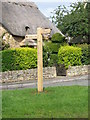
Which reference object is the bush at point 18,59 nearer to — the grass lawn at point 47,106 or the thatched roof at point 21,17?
the thatched roof at point 21,17

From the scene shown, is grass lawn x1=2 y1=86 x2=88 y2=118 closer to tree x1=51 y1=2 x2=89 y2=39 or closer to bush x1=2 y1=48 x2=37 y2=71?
bush x1=2 y1=48 x2=37 y2=71

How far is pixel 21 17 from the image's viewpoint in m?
33.3

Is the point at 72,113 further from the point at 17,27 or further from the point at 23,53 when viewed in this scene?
the point at 17,27

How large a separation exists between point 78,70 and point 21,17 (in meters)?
11.1

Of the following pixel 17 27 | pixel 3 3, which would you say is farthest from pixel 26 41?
pixel 3 3

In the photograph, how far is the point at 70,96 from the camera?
11188 mm

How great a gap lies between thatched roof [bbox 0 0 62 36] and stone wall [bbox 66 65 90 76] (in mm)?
8240

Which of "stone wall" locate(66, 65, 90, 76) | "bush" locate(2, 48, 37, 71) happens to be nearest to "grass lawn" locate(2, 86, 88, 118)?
"bush" locate(2, 48, 37, 71)

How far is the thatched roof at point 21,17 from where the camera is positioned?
30895mm

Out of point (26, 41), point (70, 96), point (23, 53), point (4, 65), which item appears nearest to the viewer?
point (70, 96)

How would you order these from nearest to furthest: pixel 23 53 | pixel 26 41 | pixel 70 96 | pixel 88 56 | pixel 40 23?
pixel 70 96
pixel 23 53
pixel 88 56
pixel 26 41
pixel 40 23

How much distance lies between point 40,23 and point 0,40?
7.85 m

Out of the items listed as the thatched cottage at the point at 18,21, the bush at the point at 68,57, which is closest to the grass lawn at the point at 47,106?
the bush at the point at 68,57

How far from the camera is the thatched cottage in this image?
30.5 meters
